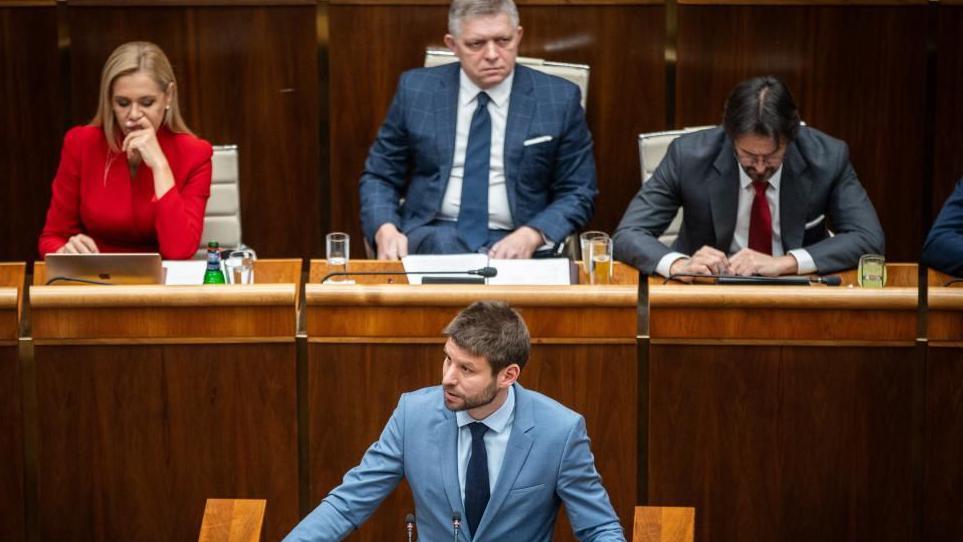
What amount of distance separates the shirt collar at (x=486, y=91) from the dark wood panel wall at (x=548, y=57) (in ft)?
1.41

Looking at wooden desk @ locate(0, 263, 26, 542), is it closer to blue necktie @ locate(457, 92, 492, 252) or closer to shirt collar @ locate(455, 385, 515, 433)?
shirt collar @ locate(455, 385, 515, 433)

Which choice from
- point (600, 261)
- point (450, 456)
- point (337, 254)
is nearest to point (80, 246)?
point (337, 254)

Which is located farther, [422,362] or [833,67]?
[833,67]

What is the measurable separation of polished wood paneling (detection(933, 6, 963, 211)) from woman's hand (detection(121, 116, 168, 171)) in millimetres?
1990

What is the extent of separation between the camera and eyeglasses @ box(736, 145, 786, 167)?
298 centimetres

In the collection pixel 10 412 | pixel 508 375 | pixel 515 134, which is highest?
pixel 515 134

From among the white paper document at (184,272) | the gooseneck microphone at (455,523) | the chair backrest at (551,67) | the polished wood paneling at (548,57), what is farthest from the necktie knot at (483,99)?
the gooseneck microphone at (455,523)

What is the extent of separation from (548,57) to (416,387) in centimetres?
148

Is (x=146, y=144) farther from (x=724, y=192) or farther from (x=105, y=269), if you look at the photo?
(x=724, y=192)

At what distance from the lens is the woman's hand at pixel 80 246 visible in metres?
3.08

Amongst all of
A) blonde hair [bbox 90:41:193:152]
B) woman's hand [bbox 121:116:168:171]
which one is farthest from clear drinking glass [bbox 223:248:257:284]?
blonde hair [bbox 90:41:193:152]

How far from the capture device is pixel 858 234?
117 inches

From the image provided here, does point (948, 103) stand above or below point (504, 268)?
above

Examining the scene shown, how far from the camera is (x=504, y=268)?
2840 millimetres
